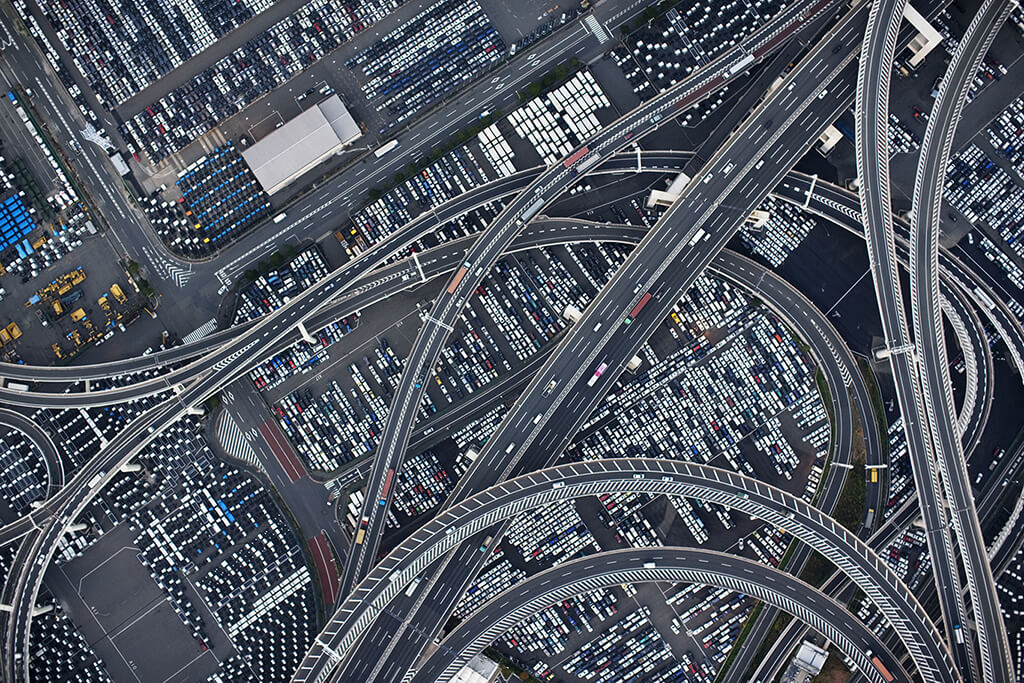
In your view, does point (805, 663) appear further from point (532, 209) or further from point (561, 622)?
point (532, 209)

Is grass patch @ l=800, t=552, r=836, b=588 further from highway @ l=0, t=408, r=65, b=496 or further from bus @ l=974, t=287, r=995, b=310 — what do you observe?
highway @ l=0, t=408, r=65, b=496

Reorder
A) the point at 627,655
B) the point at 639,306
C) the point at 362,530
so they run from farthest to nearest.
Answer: the point at 627,655 → the point at 362,530 → the point at 639,306

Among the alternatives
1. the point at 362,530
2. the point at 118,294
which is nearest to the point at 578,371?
the point at 362,530

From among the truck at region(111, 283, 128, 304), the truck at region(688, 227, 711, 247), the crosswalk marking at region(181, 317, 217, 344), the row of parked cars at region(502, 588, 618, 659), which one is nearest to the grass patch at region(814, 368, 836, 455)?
the truck at region(688, 227, 711, 247)

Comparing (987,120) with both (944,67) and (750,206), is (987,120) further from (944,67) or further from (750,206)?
(750,206)

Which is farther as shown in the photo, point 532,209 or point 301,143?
point 301,143

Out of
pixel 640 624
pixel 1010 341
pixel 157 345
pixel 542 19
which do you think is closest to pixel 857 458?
pixel 1010 341

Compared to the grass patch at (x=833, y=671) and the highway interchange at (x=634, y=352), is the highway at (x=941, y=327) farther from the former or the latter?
the grass patch at (x=833, y=671)
